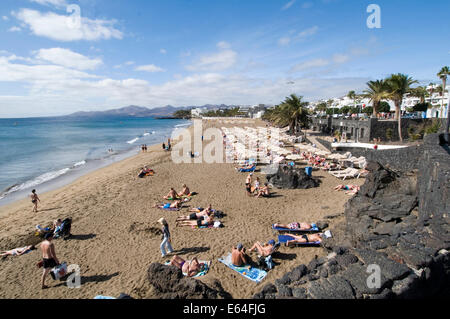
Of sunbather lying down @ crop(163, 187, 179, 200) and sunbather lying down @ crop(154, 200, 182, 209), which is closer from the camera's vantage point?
sunbather lying down @ crop(154, 200, 182, 209)

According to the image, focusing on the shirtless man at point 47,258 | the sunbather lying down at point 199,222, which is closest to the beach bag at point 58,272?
the shirtless man at point 47,258

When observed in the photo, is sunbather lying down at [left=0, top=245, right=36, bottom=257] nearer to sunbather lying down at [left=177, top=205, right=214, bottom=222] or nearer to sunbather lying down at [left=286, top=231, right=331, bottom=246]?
sunbather lying down at [left=177, top=205, right=214, bottom=222]

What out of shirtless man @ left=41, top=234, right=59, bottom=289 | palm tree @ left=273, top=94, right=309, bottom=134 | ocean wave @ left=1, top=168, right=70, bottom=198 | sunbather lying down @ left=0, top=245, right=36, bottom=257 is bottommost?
ocean wave @ left=1, top=168, right=70, bottom=198

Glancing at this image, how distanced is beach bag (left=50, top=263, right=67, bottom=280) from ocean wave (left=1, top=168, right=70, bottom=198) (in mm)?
12047

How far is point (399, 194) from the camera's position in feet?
24.5

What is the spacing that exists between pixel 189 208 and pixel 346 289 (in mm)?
6825

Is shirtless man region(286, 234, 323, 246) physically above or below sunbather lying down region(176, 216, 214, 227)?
above

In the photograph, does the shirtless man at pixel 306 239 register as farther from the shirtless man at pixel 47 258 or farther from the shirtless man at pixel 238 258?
the shirtless man at pixel 47 258

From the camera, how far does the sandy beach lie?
209 inches

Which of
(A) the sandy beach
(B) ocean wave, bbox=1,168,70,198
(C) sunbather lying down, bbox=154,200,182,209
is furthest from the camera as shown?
(B) ocean wave, bbox=1,168,70,198

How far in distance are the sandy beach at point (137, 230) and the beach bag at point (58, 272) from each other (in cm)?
18

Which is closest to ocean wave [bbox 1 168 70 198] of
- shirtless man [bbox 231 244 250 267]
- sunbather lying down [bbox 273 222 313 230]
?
shirtless man [bbox 231 244 250 267]
